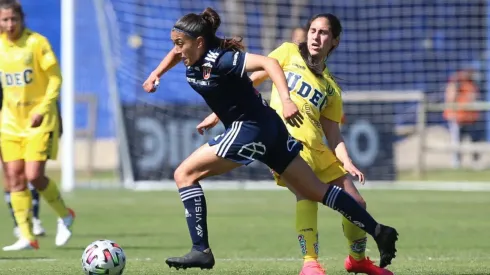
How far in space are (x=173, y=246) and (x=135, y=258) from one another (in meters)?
1.32

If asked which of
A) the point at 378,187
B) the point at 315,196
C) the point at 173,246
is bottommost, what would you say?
the point at 378,187

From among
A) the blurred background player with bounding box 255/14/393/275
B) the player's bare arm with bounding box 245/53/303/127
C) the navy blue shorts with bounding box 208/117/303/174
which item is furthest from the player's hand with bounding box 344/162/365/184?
the player's bare arm with bounding box 245/53/303/127

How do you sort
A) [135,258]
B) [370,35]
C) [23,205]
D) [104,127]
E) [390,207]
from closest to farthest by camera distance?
[135,258] < [23,205] < [390,207] < [370,35] < [104,127]

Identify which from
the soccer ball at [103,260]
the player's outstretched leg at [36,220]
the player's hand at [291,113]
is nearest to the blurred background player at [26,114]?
the player's outstretched leg at [36,220]

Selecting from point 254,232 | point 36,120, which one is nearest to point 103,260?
point 36,120

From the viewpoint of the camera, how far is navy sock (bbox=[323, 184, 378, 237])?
7.56 metres

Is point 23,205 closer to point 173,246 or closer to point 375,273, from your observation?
point 173,246

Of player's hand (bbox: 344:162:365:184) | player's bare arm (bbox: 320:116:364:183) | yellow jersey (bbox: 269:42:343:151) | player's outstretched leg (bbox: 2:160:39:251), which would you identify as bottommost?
player's outstretched leg (bbox: 2:160:39:251)

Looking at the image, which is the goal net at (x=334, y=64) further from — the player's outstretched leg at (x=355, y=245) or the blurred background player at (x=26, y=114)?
the player's outstretched leg at (x=355, y=245)

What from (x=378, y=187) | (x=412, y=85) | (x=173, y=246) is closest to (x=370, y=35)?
(x=412, y=85)

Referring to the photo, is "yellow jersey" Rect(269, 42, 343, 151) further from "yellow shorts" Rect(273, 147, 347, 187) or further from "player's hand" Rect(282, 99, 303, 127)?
"player's hand" Rect(282, 99, 303, 127)

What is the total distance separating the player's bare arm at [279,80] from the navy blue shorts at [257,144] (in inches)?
16.8

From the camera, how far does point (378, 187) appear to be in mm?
20609

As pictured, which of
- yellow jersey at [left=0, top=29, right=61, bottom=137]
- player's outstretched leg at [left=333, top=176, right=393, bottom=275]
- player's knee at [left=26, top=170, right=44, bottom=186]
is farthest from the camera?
yellow jersey at [left=0, top=29, right=61, bottom=137]
